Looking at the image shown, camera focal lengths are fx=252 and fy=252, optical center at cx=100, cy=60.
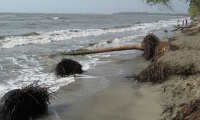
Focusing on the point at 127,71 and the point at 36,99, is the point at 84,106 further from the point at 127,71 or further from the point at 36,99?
the point at 127,71

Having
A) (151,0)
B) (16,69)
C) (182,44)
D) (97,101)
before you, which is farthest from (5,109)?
(151,0)

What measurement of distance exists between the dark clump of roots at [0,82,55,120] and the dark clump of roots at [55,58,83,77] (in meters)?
3.65

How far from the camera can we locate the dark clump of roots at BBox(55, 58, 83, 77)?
9.48 m

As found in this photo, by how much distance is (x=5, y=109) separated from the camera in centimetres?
517

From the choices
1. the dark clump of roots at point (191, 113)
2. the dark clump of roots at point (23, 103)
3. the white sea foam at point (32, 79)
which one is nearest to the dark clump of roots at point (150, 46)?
the white sea foam at point (32, 79)

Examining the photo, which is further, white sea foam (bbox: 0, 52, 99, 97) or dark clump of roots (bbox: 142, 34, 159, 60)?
dark clump of roots (bbox: 142, 34, 159, 60)

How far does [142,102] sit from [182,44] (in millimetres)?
4851

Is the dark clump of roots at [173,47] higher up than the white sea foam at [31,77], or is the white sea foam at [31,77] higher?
the dark clump of roots at [173,47]

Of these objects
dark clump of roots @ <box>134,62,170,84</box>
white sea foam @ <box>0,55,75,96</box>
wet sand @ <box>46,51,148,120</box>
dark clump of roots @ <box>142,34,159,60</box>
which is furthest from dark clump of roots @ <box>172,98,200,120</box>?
dark clump of roots @ <box>142,34,159,60</box>

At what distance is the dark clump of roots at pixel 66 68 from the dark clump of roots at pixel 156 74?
2522mm

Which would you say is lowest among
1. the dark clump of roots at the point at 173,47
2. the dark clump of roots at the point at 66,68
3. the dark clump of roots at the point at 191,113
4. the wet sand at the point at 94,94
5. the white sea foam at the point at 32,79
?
the wet sand at the point at 94,94

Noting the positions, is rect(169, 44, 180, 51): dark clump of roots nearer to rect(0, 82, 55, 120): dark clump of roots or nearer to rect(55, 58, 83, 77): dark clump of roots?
rect(55, 58, 83, 77): dark clump of roots

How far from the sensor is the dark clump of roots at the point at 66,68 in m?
9.48

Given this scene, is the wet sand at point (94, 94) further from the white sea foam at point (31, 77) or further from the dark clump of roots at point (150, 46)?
the dark clump of roots at point (150, 46)
